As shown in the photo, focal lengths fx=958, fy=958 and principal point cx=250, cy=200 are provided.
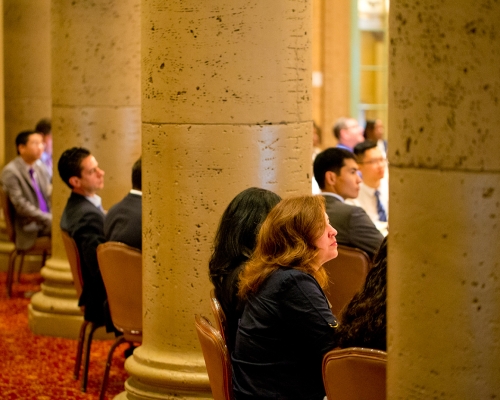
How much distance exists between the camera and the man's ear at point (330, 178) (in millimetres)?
5270

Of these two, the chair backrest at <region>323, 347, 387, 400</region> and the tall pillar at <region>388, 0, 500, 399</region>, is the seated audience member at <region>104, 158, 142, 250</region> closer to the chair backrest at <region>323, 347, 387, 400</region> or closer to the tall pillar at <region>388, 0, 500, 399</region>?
the chair backrest at <region>323, 347, 387, 400</region>

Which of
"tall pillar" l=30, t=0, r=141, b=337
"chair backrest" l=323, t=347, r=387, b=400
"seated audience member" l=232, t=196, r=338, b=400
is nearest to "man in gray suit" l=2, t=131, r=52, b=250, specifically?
"tall pillar" l=30, t=0, r=141, b=337

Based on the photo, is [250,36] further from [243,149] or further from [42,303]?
[42,303]

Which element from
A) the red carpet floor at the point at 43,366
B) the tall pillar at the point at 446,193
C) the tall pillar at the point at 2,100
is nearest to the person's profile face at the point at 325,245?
→ the tall pillar at the point at 446,193

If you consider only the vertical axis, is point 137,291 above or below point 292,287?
below

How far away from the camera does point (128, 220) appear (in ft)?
15.9

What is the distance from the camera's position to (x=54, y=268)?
6.37m

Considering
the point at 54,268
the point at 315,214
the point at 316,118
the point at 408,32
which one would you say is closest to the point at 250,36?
the point at 315,214

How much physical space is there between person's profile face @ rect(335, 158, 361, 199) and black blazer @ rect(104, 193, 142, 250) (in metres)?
1.12

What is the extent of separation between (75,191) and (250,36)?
6.76 ft

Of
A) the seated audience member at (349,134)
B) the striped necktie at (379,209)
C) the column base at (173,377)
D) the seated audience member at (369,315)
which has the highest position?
the seated audience member at (349,134)

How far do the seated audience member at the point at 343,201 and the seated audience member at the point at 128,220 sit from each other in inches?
38.2

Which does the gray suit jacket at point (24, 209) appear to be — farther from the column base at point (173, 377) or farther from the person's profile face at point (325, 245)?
the person's profile face at point (325, 245)

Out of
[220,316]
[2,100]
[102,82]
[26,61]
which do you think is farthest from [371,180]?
[2,100]
